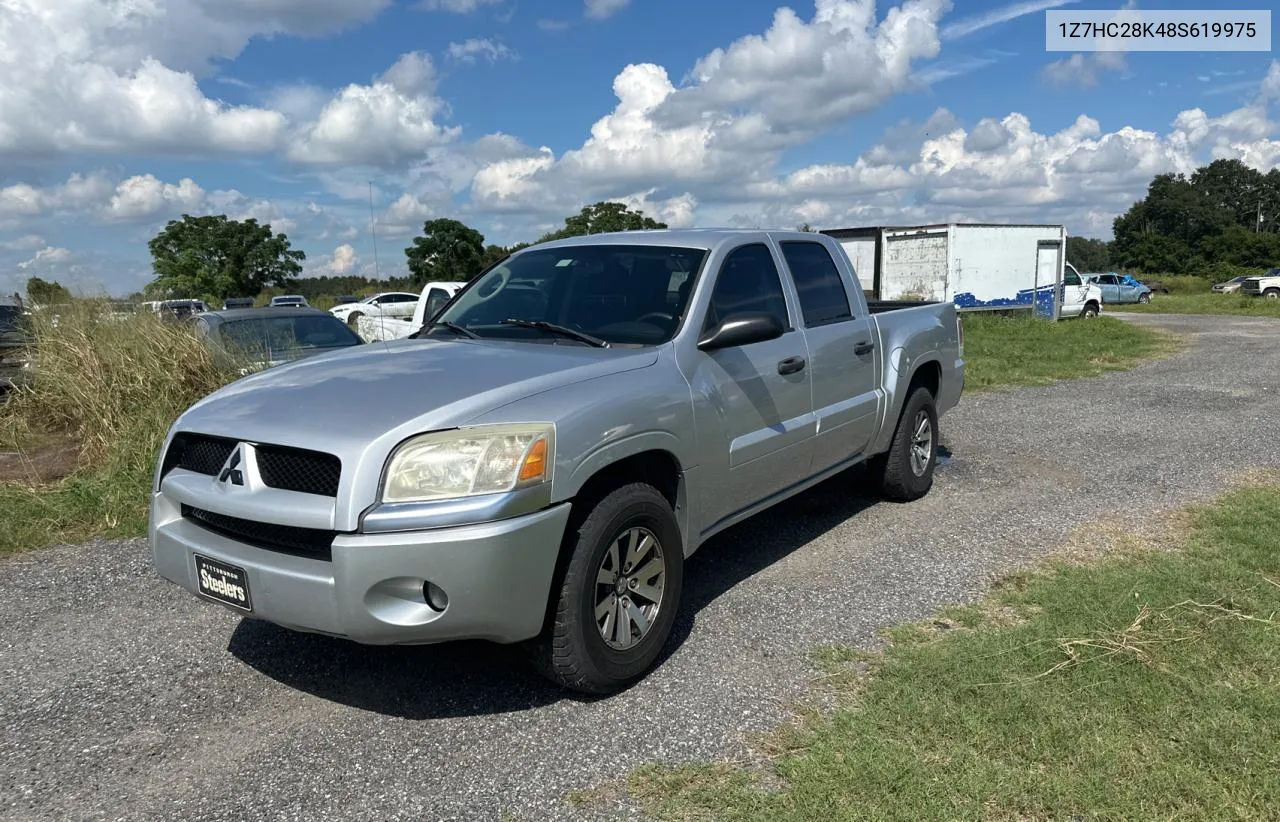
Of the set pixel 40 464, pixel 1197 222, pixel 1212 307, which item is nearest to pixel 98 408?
pixel 40 464

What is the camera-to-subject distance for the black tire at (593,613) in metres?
3.20

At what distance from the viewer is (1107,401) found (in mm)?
10594

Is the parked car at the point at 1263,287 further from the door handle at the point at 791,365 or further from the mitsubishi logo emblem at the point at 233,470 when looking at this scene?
the mitsubishi logo emblem at the point at 233,470

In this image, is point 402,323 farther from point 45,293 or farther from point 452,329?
point 452,329

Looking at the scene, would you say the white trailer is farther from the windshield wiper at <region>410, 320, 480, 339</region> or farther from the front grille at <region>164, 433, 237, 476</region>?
the front grille at <region>164, 433, 237, 476</region>

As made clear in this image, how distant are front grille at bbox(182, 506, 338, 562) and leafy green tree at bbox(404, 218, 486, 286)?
64525mm

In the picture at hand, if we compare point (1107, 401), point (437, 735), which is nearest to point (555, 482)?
point (437, 735)

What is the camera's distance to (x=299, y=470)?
10.1ft

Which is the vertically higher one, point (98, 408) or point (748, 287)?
point (748, 287)

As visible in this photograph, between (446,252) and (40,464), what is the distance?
61716 millimetres

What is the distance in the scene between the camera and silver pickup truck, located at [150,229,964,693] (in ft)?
9.68

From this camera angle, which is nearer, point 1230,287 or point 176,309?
point 176,309

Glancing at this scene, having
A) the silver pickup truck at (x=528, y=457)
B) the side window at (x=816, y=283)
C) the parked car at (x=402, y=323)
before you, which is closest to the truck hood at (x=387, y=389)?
the silver pickup truck at (x=528, y=457)

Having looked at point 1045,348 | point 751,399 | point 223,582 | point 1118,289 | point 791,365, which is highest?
point 791,365
